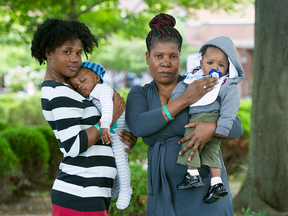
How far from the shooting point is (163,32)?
2234mm

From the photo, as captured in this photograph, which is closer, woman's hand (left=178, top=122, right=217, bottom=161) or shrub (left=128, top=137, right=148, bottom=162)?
woman's hand (left=178, top=122, right=217, bottom=161)

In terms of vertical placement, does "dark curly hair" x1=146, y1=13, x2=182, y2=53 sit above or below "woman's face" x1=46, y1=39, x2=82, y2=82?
above

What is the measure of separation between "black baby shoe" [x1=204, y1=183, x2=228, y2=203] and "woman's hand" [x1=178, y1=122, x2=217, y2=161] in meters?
0.27

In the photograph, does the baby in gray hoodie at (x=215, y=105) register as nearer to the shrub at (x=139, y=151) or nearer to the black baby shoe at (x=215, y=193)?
the black baby shoe at (x=215, y=193)

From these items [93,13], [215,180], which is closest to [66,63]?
[215,180]

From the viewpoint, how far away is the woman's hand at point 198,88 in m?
2.07

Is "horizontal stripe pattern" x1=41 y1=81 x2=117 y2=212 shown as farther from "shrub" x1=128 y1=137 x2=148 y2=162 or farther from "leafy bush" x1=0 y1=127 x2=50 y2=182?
"leafy bush" x1=0 y1=127 x2=50 y2=182

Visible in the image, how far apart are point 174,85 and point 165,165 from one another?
0.67 meters

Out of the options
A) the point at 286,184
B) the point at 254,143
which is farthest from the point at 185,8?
the point at 286,184

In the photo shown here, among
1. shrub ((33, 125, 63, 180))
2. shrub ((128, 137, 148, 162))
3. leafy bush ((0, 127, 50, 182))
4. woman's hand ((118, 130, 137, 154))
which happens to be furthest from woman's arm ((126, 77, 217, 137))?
shrub ((33, 125, 63, 180))

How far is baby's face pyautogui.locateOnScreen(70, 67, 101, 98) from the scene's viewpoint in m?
2.29

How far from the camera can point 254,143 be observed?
13.6 ft

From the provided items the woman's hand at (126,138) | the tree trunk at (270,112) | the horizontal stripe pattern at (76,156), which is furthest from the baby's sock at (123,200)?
the tree trunk at (270,112)

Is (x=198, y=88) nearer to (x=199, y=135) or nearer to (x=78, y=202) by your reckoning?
(x=199, y=135)
